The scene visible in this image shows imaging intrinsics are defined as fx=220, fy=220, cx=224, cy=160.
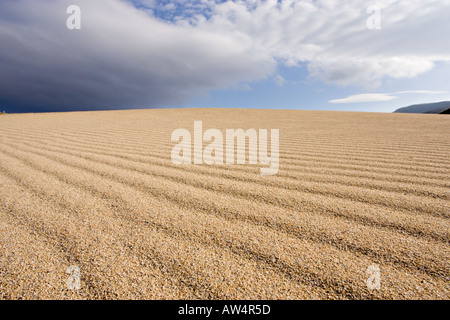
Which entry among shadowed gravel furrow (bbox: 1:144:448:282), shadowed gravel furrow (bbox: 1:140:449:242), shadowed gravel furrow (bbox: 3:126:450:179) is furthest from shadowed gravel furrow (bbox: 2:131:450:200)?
shadowed gravel furrow (bbox: 1:144:448:282)

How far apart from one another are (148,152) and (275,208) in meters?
2.14

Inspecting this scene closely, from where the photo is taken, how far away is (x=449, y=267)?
0.90 meters

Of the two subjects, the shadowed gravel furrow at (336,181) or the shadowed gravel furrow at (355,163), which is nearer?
the shadowed gravel furrow at (336,181)

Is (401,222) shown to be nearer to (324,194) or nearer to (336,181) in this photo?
(324,194)

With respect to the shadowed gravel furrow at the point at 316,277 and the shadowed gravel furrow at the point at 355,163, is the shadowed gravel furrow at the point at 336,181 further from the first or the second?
the shadowed gravel furrow at the point at 316,277

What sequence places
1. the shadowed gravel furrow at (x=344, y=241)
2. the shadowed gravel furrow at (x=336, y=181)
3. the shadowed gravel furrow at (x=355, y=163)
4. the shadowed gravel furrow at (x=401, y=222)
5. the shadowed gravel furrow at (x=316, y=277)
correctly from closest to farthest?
1. the shadowed gravel furrow at (x=316, y=277)
2. the shadowed gravel furrow at (x=344, y=241)
3. the shadowed gravel furrow at (x=401, y=222)
4. the shadowed gravel furrow at (x=336, y=181)
5. the shadowed gravel furrow at (x=355, y=163)

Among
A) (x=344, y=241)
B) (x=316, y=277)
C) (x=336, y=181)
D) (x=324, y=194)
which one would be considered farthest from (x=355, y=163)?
(x=316, y=277)

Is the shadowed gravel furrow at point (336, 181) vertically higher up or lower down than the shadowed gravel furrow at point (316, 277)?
higher up

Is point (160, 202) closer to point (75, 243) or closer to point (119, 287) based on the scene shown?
point (75, 243)

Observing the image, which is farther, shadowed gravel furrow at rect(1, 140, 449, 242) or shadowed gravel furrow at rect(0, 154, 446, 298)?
shadowed gravel furrow at rect(1, 140, 449, 242)

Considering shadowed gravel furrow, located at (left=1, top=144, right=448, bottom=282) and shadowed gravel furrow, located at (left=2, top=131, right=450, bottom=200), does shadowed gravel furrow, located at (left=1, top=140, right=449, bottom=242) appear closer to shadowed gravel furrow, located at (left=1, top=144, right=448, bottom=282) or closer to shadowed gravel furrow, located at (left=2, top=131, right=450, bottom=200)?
shadowed gravel furrow, located at (left=1, top=144, right=448, bottom=282)

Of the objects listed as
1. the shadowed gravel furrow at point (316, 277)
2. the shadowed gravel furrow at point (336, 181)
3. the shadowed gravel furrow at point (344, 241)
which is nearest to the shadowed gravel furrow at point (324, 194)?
the shadowed gravel furrow at point (336, 181)

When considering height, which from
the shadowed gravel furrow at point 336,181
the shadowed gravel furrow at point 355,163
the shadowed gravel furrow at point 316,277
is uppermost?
the shadowed gravel furrow at point 355,163

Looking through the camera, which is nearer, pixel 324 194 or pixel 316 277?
pixel 316 277
